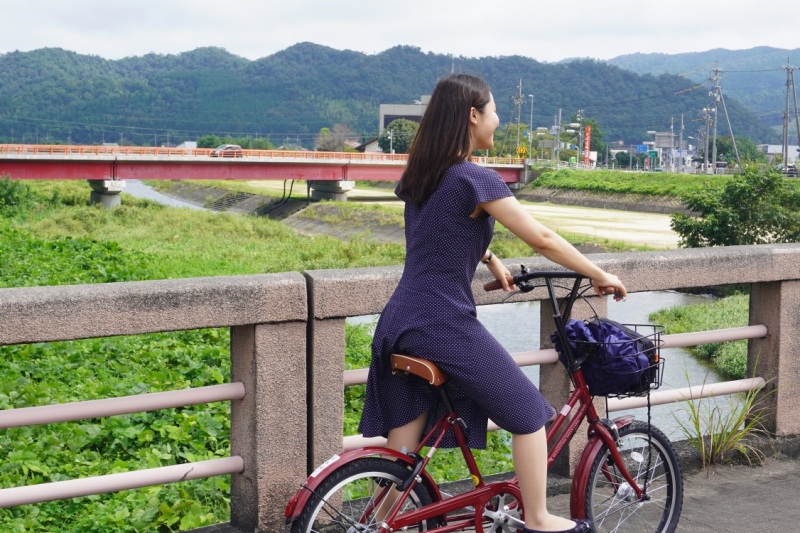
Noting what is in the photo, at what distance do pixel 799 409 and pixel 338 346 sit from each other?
2685 mm

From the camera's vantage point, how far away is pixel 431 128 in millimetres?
3168

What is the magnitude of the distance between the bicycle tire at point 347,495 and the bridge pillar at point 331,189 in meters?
60.8

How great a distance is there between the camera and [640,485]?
3.94 meters

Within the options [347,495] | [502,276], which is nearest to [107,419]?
[347,495]

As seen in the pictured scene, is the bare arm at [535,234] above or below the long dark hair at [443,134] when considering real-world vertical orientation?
below

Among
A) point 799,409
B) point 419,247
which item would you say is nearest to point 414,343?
point 419,247

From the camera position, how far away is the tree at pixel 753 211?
2958cm

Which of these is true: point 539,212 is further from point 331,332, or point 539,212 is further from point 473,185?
point 473,185

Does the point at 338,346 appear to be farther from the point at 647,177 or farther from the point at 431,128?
the point at 647,177

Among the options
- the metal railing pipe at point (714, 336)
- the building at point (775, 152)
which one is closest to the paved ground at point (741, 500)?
the metal railing pipe at point (714, 336)

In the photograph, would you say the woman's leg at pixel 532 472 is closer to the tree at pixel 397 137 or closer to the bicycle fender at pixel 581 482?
the bicycle fender at pixel 581 482

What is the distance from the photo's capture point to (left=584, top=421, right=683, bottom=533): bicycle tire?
12.3 feet

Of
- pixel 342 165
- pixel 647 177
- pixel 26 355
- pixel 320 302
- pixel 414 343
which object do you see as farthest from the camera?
pixel 647 177

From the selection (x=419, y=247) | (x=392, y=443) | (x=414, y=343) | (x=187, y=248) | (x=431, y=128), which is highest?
(x=431, y=128)
